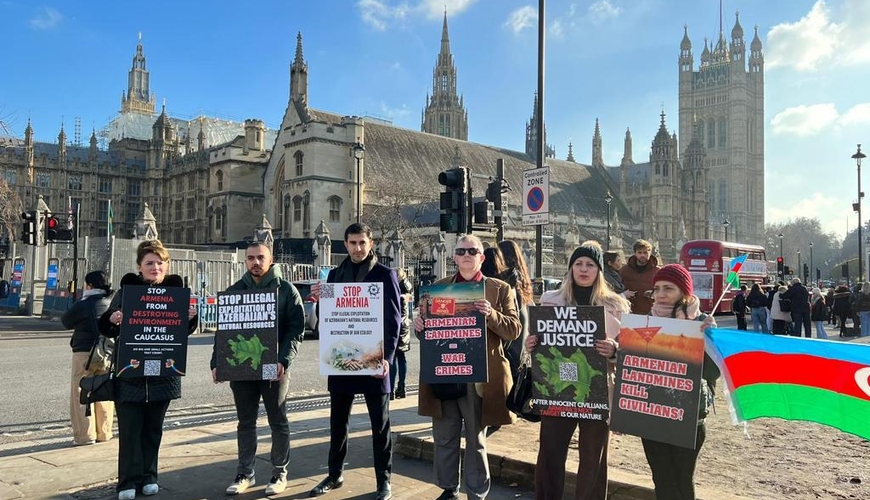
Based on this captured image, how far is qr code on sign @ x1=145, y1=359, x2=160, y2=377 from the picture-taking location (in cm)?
530

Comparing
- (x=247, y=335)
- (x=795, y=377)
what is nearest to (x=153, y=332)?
(x=247, y=335)

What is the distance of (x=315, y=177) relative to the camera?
46.5m

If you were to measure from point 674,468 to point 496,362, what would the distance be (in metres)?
1.46

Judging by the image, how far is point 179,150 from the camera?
73.6 m

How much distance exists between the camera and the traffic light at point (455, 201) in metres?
9.65

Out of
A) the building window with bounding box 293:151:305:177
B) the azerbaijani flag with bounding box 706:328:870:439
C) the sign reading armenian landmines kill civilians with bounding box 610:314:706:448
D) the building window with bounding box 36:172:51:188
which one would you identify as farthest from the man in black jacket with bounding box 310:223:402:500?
the building window with bounding box 36:172:51:188

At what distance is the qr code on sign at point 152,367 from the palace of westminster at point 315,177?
25.0 meters

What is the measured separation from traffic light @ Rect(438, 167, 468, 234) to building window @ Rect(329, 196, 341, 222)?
3839 cm

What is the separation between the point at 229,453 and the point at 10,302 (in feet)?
92.4

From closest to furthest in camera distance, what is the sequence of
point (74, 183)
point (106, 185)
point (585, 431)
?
A: 1. point (585, 431)
2. point (74, 183)
3. point (106, 185)

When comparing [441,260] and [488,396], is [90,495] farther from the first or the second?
[441,260]

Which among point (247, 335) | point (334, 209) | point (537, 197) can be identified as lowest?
point (247, 335)

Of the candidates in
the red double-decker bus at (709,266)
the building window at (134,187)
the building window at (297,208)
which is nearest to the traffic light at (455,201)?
the red double-decker bus at (709,266)

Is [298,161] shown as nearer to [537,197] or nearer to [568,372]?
[537,197]
